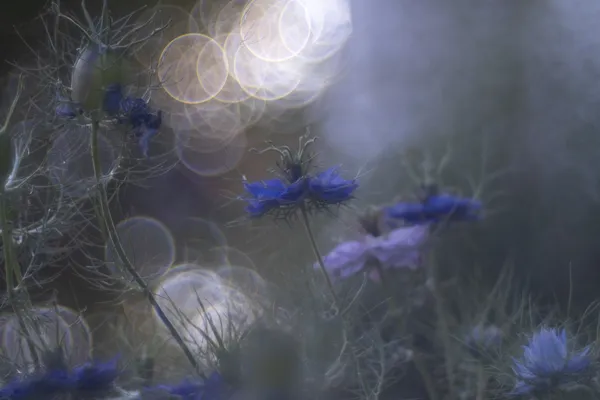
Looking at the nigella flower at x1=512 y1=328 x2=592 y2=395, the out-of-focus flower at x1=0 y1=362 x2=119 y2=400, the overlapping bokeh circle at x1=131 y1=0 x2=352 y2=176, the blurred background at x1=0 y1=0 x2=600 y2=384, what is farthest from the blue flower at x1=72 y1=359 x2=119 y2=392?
the overlapping bokeh circle at x1=131 y1=0 x2=352 y2=176

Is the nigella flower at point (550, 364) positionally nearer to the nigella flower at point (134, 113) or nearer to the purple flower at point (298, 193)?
the purple flower at point (298, 193)

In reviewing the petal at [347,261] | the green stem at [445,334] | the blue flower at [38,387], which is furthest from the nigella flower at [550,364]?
the blue flower at [38,387]

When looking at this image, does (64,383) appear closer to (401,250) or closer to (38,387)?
(38,387)

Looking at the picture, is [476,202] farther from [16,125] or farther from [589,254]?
[589,254]

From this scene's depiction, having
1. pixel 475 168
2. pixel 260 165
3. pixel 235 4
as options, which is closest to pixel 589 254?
pixel 475 168

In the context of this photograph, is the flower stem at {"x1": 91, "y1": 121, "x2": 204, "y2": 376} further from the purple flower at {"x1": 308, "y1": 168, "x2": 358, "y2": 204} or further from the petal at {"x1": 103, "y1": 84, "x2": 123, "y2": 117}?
the purple flower at {"x1": 308, "y1": 168, "x2": 358, "y2": 204}

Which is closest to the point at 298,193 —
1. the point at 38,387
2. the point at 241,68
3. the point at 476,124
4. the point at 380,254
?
the point at 380,254

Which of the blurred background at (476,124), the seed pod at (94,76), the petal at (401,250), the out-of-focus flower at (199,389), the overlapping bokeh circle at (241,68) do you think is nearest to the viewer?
the out-of-focus flower at (199,389)
